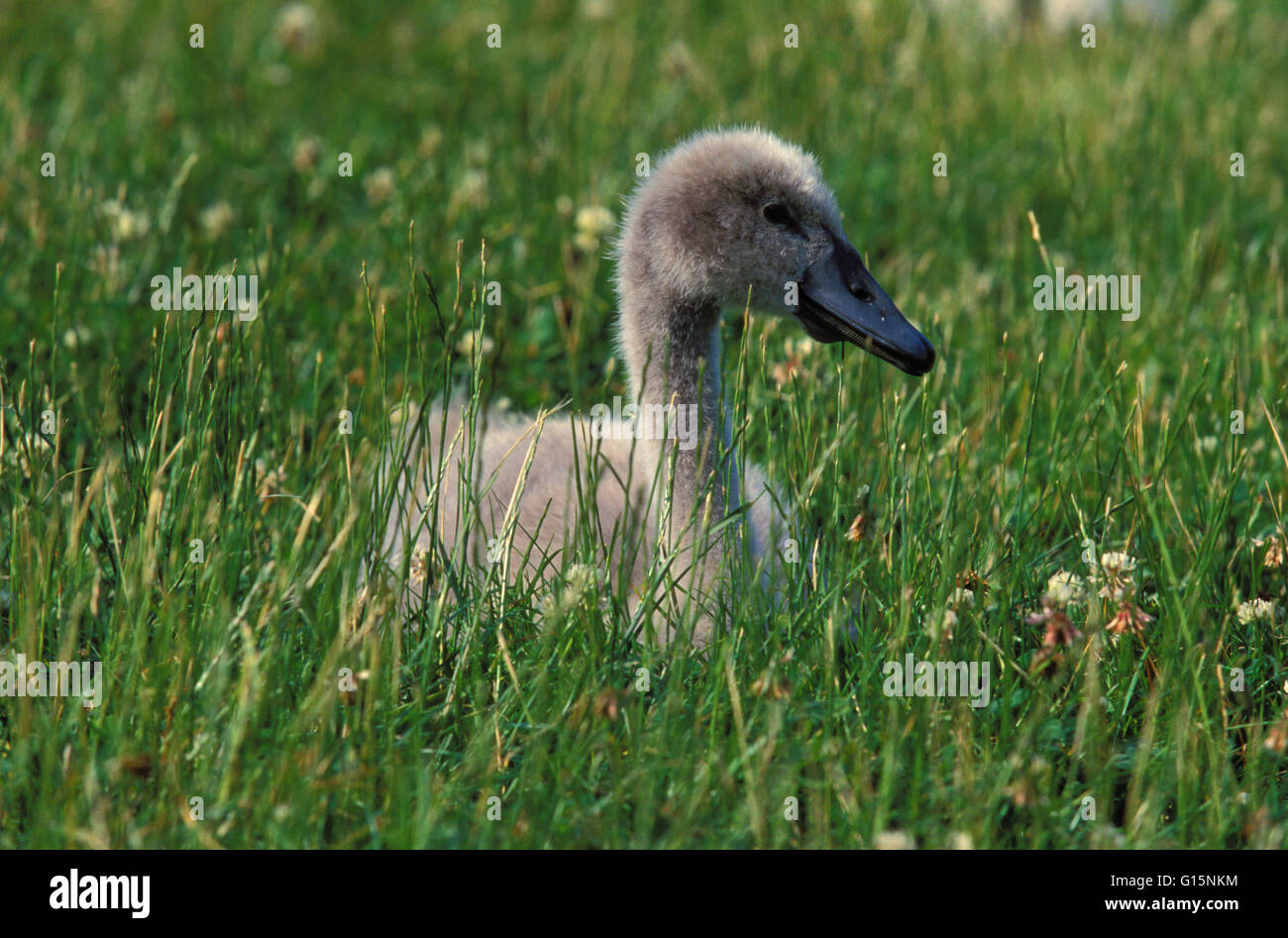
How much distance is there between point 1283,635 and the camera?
3363 mm

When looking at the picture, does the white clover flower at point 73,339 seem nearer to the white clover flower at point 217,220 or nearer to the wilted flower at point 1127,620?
the white clover flower at point 217,220

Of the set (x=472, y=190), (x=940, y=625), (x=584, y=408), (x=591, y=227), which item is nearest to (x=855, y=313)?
(x=940, y=625)

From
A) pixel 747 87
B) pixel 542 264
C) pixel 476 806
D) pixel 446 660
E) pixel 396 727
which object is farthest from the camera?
pixel 747 87

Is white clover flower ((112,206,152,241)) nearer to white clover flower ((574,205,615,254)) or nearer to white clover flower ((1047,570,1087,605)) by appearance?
white clover flower ((574,205,615,254))

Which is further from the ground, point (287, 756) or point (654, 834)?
point (287, 756)

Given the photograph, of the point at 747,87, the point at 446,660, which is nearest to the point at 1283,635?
the point at 446,660

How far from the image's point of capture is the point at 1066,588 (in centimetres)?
329

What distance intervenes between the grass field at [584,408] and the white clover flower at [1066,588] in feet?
0.04

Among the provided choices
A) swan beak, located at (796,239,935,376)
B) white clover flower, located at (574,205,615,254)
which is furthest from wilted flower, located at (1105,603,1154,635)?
white clover flower, located at (574,205,615,254)

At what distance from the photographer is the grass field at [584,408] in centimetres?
268

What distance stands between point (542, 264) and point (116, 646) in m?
2.94

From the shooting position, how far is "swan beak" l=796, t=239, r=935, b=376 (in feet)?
11.7
